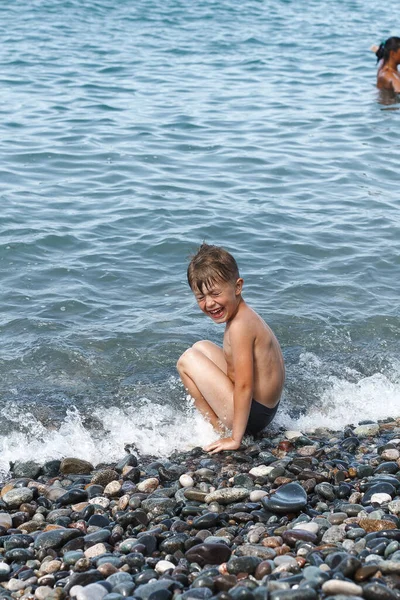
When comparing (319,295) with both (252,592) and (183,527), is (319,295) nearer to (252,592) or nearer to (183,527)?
(183,527)

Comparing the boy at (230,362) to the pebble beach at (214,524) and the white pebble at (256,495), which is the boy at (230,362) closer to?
the pebble beach at (214,524)

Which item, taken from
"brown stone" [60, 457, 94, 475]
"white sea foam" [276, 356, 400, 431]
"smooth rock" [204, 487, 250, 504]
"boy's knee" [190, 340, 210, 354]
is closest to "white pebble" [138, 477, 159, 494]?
"smooth rock" [204, 487, 250, 504]

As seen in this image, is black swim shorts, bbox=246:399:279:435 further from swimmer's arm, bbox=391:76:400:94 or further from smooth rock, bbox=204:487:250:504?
swimmer's arm, bbox=391:76:400:94

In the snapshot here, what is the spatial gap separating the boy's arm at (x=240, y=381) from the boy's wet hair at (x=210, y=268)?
33cm

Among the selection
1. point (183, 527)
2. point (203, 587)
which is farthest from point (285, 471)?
point (203, 587)

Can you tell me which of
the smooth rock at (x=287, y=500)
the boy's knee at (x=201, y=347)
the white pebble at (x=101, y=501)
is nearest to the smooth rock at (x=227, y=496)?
the smooth rock at (x=287, y=500)

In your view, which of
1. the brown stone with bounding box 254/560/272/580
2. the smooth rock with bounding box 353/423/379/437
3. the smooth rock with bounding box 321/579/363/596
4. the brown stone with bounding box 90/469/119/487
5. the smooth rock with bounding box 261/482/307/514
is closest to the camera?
the smooth rock with bounding box 321/579/363/596

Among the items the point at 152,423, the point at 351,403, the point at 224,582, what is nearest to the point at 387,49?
the point at 351,403

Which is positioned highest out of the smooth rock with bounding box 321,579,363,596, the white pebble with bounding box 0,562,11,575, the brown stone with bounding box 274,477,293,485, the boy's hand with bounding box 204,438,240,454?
the smooth rock with bounding box 321,579,363,596

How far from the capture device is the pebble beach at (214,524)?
3.73 metres

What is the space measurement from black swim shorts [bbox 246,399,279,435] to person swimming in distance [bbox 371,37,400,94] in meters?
11.5

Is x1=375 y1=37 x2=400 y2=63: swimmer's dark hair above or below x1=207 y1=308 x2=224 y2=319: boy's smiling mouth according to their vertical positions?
above

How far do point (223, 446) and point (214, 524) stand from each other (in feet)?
3.66

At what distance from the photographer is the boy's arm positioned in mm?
5457
